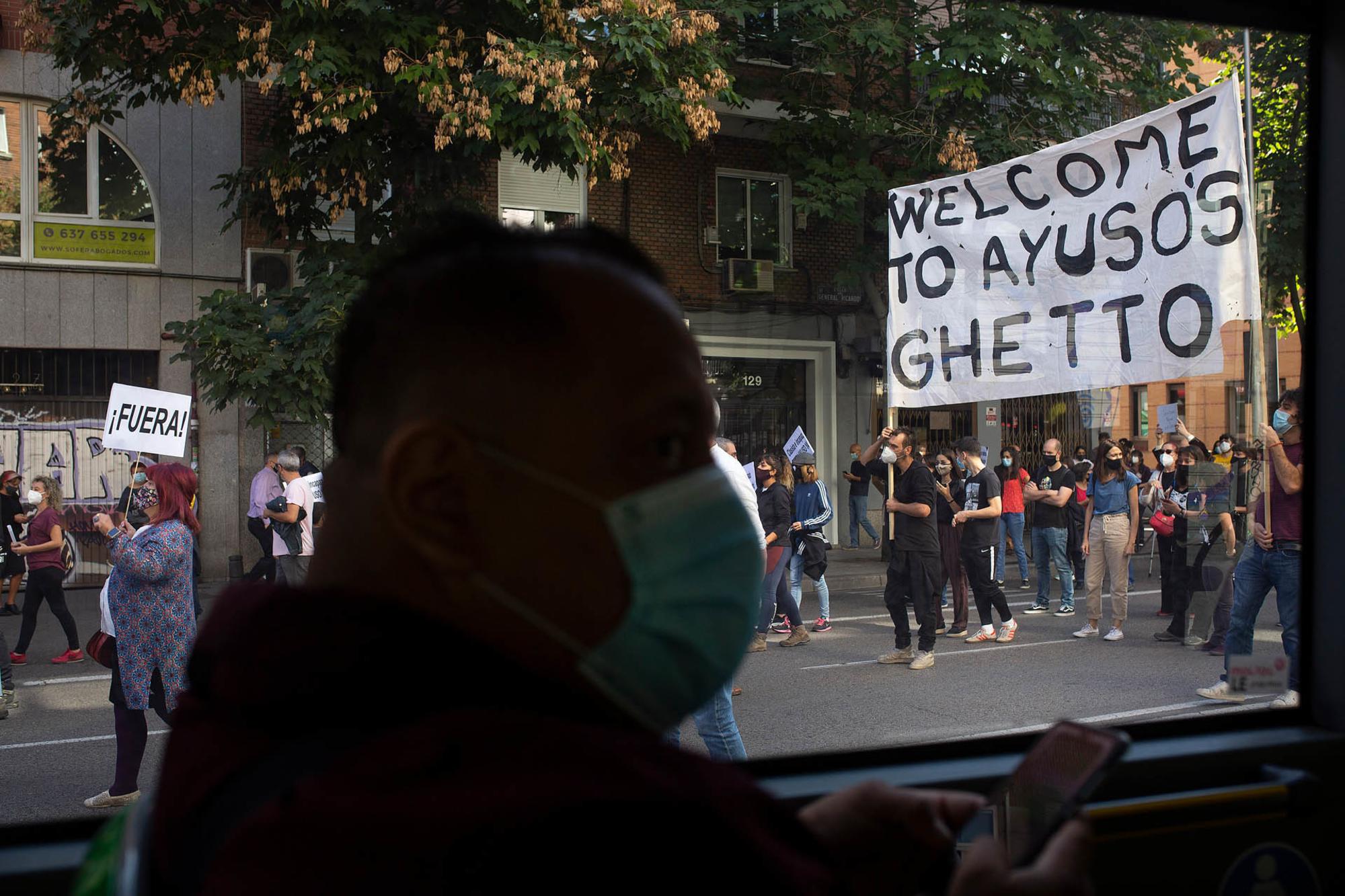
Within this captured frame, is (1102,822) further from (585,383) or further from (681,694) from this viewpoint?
(585,383)

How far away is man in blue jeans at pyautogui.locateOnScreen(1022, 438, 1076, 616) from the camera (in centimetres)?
1228

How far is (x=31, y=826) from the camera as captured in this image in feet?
5.79

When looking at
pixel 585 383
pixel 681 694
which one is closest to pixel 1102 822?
pixel 681 694

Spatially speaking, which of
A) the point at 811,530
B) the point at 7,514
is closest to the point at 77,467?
the point at 7,514

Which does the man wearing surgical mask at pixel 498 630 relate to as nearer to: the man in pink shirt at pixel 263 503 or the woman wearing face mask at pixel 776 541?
the woman wearing face mask at pixel 776 541

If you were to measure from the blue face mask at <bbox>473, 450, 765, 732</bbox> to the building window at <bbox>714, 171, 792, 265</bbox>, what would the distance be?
56.6 feet

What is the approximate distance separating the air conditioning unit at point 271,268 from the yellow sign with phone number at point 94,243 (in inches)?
48.7

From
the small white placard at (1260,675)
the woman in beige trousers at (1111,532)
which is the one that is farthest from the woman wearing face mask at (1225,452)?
the small white placard at (1260,675)

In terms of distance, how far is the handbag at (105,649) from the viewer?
210 inches

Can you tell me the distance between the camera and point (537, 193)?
15.9m

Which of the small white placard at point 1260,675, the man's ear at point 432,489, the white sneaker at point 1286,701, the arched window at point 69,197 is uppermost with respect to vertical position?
the arched window at point 69,197

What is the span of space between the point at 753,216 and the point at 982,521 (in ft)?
29.2

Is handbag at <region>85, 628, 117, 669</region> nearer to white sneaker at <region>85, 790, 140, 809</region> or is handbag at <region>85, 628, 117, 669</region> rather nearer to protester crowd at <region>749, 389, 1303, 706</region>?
white sneaker at <region>85, 790, 140, 809</region>

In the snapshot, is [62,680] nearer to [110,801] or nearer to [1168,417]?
[110,801]
